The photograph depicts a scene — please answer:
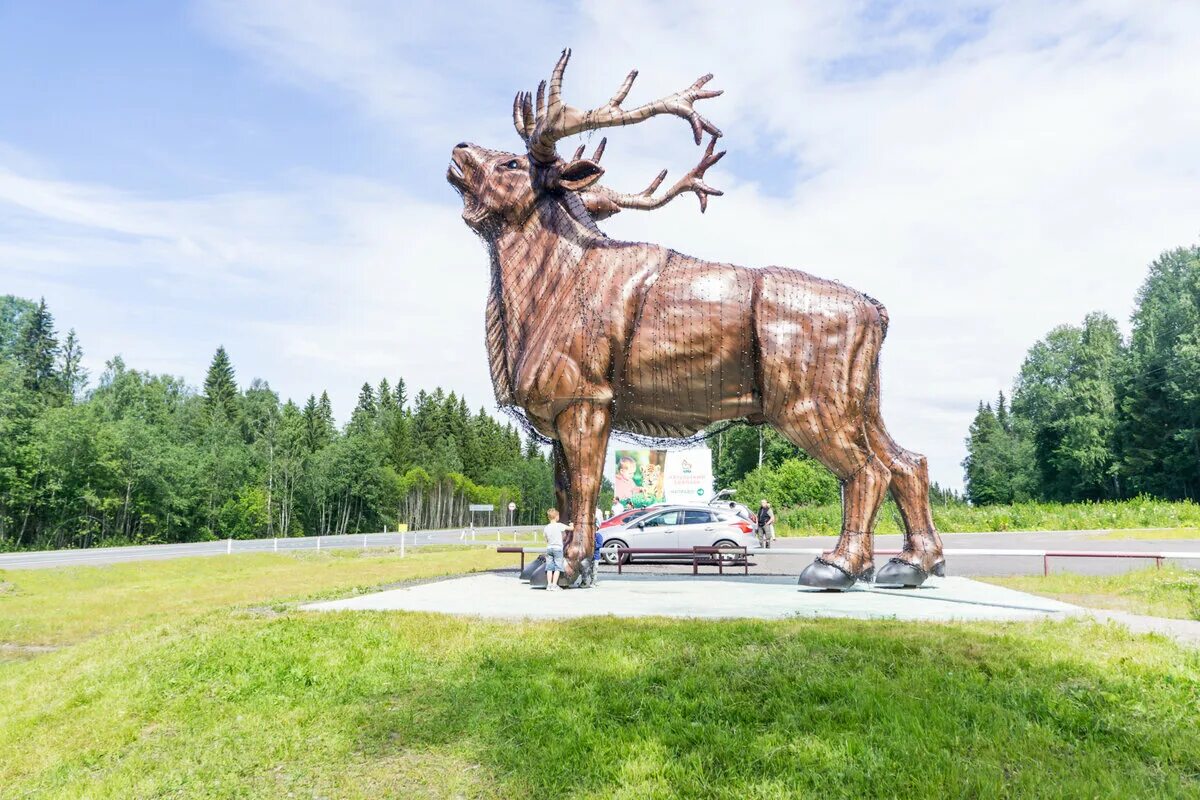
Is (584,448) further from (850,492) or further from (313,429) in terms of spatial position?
(313,429)

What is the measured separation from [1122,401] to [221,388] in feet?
235

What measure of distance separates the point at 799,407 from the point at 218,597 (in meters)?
10.6

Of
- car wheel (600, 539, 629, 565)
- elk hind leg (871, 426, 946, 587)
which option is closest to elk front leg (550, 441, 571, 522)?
elk hind leg (871, 426, 946, 587)

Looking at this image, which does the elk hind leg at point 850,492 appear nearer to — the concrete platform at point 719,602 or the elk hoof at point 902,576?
the concrete platform at point 719,602

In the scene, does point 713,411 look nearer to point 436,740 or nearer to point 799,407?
point 799,407

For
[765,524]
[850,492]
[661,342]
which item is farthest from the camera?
[765,524]

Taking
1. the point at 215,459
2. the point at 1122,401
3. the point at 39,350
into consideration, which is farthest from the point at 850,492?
the point at 39,350

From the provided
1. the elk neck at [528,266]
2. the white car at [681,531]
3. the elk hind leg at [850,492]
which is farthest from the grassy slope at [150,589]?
the elk hind leg at [850,492]

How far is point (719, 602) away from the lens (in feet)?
25.1

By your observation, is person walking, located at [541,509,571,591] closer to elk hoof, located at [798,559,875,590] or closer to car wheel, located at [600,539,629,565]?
elk hoof, located at [798,559,875,590]

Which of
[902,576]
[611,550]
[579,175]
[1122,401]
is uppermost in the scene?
[1122,401]

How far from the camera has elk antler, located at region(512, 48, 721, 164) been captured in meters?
8.38

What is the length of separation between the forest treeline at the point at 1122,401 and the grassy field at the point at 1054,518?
48.0ft

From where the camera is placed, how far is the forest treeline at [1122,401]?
139 feet
